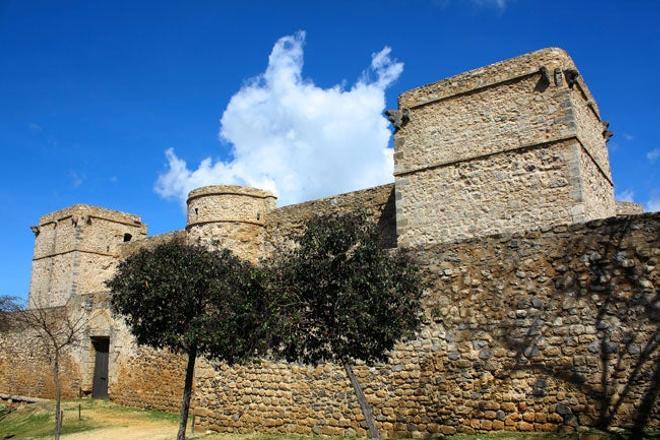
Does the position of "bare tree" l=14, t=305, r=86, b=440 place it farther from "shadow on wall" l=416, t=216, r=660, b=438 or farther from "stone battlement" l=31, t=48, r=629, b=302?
"shadow on wall" l=416, t=216, r=660, b=438

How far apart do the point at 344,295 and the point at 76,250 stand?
2351 cm

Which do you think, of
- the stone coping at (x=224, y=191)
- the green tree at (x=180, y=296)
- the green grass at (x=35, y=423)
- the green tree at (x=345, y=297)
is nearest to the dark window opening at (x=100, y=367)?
the green grass at (x=35, y=423)

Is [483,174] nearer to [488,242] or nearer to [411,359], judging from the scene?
[488,242]

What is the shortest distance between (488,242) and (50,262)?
26131 mm

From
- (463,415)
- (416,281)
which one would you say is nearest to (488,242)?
(416,281)

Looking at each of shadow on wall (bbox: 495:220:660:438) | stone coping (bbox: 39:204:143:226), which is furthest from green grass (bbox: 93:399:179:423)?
stone coping (bbox: 39:204:143:226)

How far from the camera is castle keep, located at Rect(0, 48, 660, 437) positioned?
820cm

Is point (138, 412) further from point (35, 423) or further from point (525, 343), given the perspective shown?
point (525, 343)

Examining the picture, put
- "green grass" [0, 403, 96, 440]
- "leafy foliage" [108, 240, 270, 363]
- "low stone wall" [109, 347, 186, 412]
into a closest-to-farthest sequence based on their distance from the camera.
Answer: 1. "leafy foliage" [108, 240, 270, 363]
2. "green grass" [0, 403, 96, 440]
3. "low stone wall" [109, 347, 186, 412]

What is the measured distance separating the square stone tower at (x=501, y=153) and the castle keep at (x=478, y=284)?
33mm

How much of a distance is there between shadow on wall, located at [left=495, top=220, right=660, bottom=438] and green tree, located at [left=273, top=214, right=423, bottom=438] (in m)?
1.95

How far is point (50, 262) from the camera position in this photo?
1153 inches

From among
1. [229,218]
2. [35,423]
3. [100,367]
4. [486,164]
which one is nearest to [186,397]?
[229,218]

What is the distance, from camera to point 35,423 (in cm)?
1648
